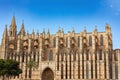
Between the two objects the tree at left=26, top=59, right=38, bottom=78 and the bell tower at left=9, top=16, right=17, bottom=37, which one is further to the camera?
the bell tower at left=9, top=16, right=17, bottom=37

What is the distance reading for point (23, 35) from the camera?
84750 mm

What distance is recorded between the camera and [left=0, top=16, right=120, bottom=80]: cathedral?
7088cm

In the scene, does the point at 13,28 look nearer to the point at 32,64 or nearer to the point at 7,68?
the point at 32,64

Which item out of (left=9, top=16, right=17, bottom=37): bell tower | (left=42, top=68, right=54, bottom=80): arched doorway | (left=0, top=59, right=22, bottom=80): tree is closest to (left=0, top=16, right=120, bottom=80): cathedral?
(left=42, top=68, right=54, bottom=80): arched doorway

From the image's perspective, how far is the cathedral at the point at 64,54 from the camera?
7088cm

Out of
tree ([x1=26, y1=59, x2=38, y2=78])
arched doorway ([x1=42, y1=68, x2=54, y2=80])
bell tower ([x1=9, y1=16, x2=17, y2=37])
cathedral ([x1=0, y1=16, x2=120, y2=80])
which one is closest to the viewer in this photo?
cathedral ([x1=0, y1=16, x2=120, y2=80])

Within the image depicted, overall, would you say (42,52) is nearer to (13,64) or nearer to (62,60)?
(62,60)

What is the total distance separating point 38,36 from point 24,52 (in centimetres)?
657

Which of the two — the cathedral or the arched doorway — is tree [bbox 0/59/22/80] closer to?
the cathedral

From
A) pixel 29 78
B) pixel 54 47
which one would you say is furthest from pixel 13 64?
pixel 54 47

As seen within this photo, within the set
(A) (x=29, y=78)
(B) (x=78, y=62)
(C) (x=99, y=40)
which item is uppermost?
(C) (x=99, y=40)

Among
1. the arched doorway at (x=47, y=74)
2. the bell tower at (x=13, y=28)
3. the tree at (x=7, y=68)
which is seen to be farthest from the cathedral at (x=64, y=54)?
the tree at (x=7, y=68)

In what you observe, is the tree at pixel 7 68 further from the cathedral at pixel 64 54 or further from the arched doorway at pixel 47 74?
the arched doorway at pixel 47 74

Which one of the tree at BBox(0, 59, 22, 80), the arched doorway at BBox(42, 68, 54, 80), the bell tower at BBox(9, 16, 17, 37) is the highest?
the bell tower at BBox(9, 16, 17, 37)
